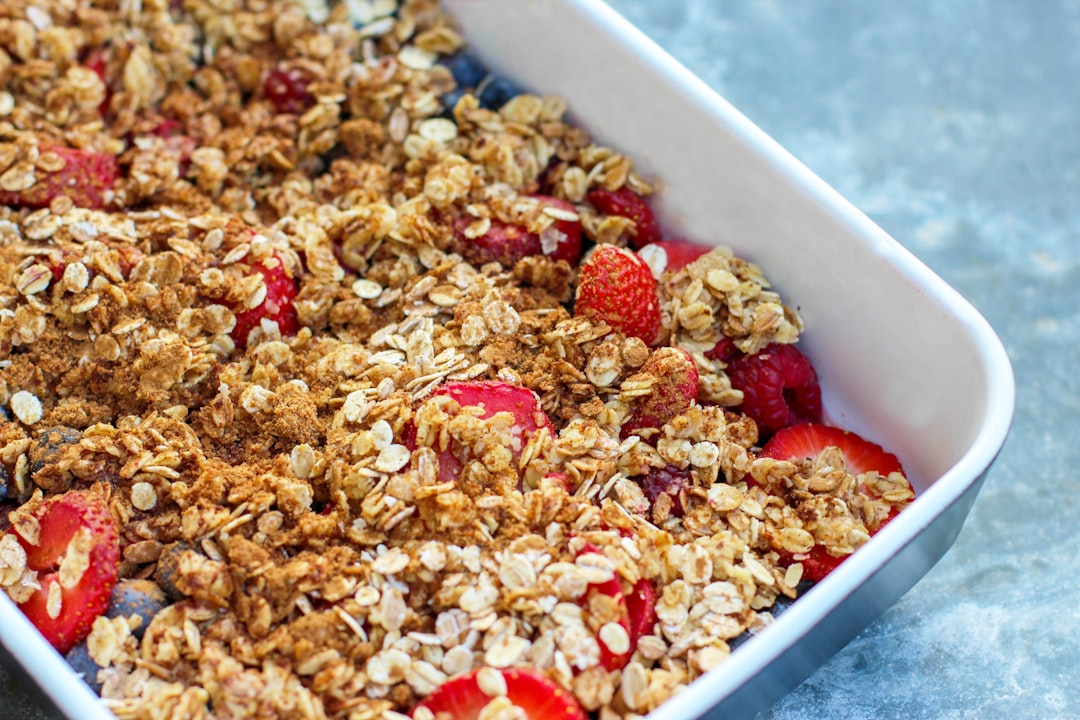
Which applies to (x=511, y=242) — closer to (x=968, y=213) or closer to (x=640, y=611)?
(x=640, y=611)

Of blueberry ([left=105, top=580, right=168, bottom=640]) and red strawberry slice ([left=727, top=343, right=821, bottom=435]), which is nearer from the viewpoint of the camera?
blueberry ([left=105, top=580, right=168, bottom=640])

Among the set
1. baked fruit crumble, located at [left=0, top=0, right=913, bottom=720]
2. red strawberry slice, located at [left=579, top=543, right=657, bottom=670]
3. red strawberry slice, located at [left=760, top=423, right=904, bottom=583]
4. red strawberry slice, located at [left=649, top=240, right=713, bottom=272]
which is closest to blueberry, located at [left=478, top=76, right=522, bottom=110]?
baked fruit crumble, located at [left=0, top=0, right=913, bottom=720]

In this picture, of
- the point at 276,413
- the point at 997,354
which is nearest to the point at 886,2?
the point at 997,354

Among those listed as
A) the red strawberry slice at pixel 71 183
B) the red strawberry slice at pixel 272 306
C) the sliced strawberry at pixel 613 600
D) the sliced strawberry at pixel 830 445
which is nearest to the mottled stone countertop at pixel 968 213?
the sliced strawberry at pixel 830 445

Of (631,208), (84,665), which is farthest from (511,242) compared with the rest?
(84,665)

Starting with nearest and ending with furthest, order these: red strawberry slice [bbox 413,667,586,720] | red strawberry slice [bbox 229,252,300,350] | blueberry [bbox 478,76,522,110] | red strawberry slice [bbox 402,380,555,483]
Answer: red strawberry slice [bbox 413,667,586,720], red strawberry slice [bbox 402,380,555,483], red strawberry slice [bbox 229,252,300,350], blueberry [bbox 478,76,522,110]

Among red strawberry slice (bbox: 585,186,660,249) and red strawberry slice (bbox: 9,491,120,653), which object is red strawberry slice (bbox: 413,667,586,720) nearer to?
red strawberry slice (bbox: 9,491,120,653)
